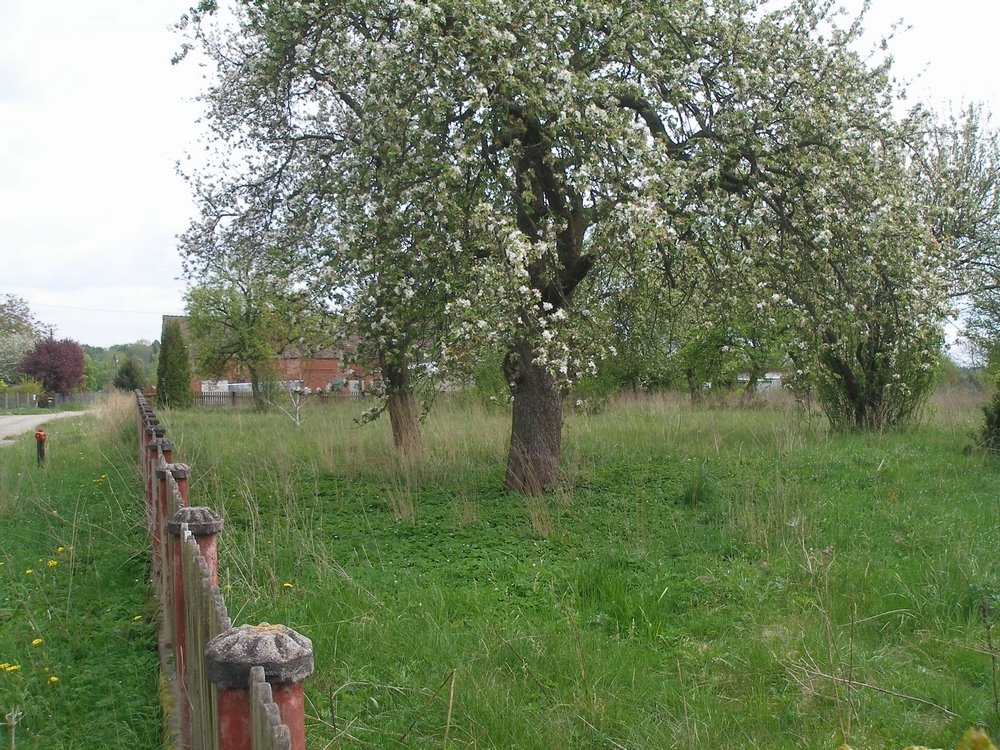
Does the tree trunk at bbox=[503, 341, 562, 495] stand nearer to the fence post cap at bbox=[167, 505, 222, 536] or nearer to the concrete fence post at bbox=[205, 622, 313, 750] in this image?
the fence post cap at bbox=[167, 505, 222, 536]

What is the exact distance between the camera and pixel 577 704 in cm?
417

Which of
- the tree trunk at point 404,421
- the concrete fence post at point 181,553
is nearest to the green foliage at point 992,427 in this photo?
the tree trunk at point 404,421

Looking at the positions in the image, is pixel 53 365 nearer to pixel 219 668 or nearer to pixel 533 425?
pixel 533 425

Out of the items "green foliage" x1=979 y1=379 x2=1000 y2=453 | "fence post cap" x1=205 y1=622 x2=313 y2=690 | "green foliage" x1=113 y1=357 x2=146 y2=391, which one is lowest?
"green foliage" x1=979 y1=379 x2=1000 y2=453

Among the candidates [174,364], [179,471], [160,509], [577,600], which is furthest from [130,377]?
[577,600]

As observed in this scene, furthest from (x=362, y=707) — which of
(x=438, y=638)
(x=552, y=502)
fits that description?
(x=552, y=502)

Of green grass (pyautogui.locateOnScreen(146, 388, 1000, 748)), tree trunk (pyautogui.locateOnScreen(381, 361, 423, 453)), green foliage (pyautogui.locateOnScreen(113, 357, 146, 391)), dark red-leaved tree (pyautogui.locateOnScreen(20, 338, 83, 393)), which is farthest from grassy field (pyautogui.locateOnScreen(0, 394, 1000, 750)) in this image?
dark red-leaved tree (pyautogui.locateOnScreen(20, 338, 83, 393))

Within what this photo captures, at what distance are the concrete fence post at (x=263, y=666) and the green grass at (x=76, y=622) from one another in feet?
7.42

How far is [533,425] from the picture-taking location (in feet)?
30.9

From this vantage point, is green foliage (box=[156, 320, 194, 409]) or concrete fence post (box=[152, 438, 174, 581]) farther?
green foliage (box=[156, 320, 194, 409])

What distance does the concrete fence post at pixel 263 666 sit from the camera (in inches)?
76.2

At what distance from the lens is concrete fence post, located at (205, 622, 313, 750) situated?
194 cm

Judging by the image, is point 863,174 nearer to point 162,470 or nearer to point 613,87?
point 613,87

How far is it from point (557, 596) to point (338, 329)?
4.74 m
